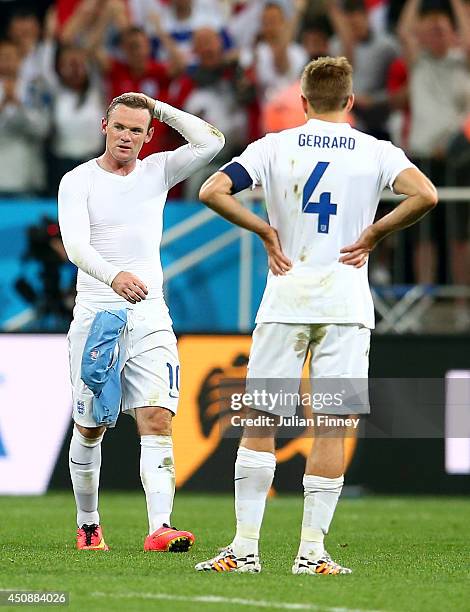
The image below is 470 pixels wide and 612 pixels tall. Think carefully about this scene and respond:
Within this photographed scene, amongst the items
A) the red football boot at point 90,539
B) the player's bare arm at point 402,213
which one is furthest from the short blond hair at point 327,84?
the red football boot at point 90,539

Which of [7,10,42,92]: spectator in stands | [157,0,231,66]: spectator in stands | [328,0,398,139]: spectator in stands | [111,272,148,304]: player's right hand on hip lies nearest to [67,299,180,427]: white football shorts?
[111,272,148,304]: player's right hand on hip

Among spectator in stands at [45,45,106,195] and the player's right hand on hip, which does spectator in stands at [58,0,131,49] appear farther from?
the player's right hand on hip

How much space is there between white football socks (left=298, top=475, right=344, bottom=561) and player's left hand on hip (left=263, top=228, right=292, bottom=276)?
0.99m

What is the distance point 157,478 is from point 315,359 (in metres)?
1.54

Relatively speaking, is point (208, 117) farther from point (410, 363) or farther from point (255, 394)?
point (255, 394)

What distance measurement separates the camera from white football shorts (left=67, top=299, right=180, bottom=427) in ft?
25.3

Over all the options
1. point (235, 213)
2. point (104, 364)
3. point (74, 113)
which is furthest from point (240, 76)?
point (235, 213)

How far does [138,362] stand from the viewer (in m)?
7.73

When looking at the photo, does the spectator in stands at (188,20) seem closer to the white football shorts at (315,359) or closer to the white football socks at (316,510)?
the white football shorts at (315,359)

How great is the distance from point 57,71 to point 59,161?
42.8 inches

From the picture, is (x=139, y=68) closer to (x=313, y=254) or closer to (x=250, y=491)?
(x=313, y=254)

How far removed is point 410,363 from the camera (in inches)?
500

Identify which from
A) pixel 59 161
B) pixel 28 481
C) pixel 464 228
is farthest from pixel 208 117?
pixel 28 481

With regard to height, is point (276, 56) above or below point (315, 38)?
below
